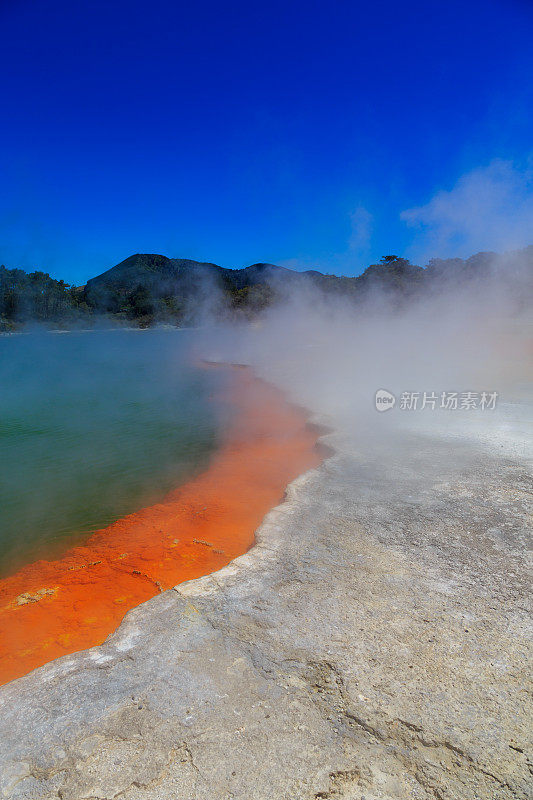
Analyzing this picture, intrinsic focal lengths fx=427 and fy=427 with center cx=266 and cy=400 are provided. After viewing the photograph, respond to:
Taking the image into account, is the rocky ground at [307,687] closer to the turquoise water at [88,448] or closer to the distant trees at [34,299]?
the turquoise water at [88,448]

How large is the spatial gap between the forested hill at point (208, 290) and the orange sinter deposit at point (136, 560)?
43.8ft

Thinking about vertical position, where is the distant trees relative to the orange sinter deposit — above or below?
above

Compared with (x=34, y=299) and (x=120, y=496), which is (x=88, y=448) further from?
(x=34, y=299)

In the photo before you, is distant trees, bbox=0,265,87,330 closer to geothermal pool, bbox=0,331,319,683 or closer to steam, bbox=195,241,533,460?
steam, bbox=195,241,533,460

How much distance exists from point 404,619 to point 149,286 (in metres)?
42.4

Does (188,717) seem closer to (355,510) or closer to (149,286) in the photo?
(355,510)

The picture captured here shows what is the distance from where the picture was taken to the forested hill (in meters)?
15.8

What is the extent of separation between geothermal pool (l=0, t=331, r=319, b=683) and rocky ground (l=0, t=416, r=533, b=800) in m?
0.94

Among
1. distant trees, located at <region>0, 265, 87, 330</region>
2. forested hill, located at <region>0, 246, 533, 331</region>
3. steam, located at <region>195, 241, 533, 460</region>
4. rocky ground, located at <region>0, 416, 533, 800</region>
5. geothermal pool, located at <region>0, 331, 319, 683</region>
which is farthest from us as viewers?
distant trees, located at <region>0, 265, 87, 330</region>

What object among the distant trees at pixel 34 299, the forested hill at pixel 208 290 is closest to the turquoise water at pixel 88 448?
the forested hill at pixel 208 290

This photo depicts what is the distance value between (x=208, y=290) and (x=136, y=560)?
111ft

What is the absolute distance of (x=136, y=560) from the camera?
123 inches

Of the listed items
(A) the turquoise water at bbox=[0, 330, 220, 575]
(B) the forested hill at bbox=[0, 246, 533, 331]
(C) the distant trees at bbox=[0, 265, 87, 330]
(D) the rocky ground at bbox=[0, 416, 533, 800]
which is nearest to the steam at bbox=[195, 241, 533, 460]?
(B) the forested hill at bbox=[0, 246, 533, 331]

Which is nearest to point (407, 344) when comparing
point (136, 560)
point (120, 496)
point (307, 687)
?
point (120, 496)
